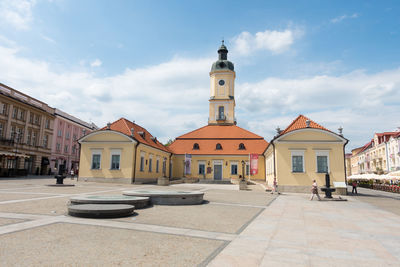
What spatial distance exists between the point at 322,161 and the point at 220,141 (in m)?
20.4

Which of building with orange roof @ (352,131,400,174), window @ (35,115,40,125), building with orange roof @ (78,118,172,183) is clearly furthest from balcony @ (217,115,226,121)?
building with orange roof @ (352,131,400,174)

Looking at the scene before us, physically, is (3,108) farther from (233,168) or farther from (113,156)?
(233,168)

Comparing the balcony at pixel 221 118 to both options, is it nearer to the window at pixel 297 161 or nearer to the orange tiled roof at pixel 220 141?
the orange tiled roof at pixel 220 141

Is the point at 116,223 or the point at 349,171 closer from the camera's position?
the point at 116,223

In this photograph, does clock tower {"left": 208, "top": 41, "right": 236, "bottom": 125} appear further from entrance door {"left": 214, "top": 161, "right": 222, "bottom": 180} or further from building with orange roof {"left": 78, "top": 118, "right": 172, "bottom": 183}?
building with orange roof {"left": 78, "top": 118, "right": 172, "bottom": 183}

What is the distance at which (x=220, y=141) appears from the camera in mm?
44250

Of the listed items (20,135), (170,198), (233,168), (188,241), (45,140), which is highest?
(20,135)

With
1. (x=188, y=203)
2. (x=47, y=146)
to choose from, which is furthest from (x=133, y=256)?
(x=47, y=146)

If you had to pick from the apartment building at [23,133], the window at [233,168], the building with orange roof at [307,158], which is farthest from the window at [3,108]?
the building with orange roof at [307,158]

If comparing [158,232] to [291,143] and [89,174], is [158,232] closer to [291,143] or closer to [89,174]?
[291,143]

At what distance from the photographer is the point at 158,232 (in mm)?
7324

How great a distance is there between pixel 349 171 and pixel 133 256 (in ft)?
359

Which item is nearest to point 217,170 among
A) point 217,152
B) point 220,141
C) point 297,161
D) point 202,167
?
point 202,167

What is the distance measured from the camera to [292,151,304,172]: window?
84.6 feet
